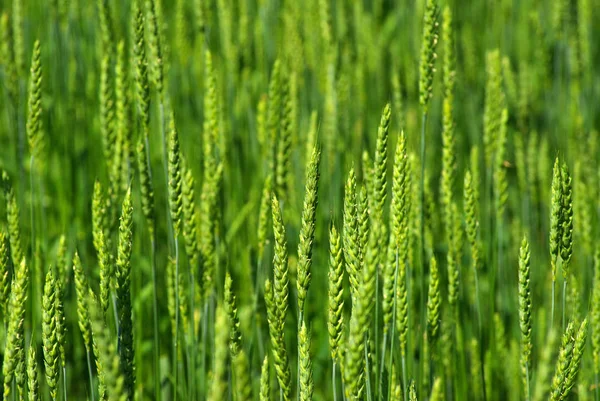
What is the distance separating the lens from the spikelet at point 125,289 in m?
1.15

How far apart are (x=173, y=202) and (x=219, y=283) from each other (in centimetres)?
49

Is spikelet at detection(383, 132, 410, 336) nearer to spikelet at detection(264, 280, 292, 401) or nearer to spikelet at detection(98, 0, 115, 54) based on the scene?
spikelet at detection(264, 280, 292, 401)

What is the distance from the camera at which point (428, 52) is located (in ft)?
4.94

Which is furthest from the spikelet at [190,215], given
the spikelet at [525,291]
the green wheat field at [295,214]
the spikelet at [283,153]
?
the spikelet at [525,291]

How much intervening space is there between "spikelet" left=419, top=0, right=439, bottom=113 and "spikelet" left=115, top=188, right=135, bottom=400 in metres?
0.63

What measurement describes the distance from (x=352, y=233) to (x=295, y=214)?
3.73 ft

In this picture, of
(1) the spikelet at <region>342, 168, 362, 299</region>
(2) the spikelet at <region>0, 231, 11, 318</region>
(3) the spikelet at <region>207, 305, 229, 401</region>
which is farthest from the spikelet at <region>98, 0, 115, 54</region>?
(3) the spikelet at <region>207, 305, 229, 401</region>

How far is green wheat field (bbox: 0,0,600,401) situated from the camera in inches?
46.1

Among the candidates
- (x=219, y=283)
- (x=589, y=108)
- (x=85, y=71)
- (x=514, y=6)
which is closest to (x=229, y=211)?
(x=219, y=283)

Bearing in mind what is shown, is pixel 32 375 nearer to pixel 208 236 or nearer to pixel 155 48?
pixel 208 236

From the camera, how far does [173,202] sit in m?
1.34

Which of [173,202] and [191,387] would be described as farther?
[191,387]

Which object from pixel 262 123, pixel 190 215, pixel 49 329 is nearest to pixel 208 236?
pixel 190 215

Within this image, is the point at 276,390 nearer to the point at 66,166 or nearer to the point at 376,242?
the point at 66,166
